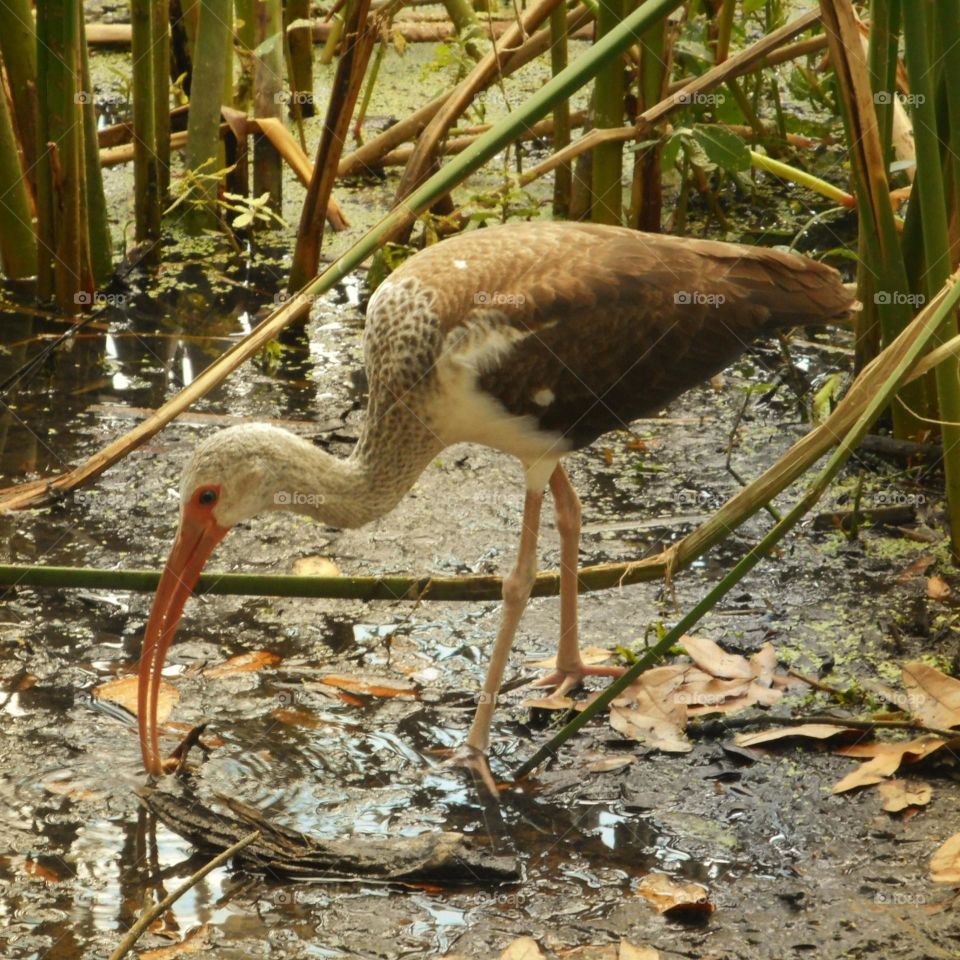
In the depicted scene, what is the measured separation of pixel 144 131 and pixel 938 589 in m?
4.14

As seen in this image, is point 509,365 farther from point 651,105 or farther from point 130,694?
point 651,105

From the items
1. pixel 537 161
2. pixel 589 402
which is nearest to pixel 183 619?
pixel 589 402

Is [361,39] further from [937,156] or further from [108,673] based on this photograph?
[108,673]

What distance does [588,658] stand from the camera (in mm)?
4672

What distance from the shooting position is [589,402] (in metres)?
4.22

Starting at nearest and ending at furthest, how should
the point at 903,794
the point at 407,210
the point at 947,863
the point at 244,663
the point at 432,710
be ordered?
the point at 407,210
the point at 947,863
the point at 903,794
the point at 432,710
the point at 244,663

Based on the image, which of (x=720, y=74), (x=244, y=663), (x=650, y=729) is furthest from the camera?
(x=720, y=74)

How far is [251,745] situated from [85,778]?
487mm

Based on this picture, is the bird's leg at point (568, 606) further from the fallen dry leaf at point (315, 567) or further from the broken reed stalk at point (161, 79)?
Answer: the broken reed stalk at point (161, 79)

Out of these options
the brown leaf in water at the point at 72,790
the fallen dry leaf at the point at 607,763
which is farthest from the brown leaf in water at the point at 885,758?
the brown leaf in water at the point at 72,790

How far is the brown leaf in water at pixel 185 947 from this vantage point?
10.8 ft

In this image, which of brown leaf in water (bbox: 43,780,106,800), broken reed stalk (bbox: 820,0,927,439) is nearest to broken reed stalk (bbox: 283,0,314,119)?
broken reed stalk (bbox: 820,0,927,439)

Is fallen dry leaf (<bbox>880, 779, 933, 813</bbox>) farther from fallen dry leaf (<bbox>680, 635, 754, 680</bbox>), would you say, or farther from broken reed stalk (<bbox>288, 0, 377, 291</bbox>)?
broken reed stalk (<bbox>288, 0, 377, 291</bbox>)

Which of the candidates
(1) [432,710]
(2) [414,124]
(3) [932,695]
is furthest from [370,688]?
(2) [414,124]
